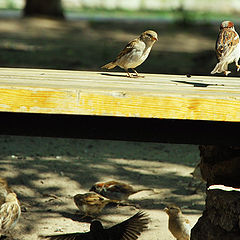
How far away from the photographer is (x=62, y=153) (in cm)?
980

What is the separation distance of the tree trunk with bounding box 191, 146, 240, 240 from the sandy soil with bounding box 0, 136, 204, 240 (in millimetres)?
1254

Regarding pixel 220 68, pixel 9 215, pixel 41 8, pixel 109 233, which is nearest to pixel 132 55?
pixel 220 68

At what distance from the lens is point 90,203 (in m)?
7.20

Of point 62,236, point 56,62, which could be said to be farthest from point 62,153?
point 56,62

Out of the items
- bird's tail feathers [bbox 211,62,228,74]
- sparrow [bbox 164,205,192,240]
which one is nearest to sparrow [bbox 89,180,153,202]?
sparrow [bbox 164,205,192,240]

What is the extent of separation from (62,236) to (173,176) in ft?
11.3

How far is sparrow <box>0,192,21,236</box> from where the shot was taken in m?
6.47

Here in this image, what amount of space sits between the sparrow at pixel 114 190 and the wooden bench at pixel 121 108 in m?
2.74

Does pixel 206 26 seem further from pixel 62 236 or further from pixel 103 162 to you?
pixel 62 236

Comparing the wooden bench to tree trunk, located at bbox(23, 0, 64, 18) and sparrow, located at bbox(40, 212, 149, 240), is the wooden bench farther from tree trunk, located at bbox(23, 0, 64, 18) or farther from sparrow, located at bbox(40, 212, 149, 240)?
tree trunk, located at bbox(23, 0, 64, 18)

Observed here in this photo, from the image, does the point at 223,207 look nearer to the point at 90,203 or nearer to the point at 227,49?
the point at 227,49

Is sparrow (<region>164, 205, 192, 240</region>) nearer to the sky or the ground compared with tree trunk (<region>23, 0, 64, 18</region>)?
nearer to the ground

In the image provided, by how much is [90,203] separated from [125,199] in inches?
24.0

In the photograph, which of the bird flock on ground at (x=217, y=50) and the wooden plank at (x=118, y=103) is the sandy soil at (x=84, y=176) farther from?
the wooden plank at (x=118, y=103)
